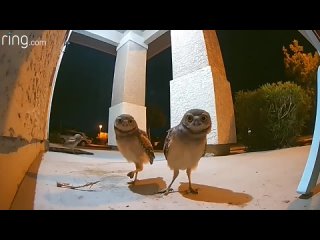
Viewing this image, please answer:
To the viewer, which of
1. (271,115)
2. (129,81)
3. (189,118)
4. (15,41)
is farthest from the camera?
(271,115)

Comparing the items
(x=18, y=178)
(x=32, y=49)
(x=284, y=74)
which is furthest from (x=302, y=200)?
(x=32, y=49)

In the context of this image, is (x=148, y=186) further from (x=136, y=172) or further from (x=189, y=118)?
(x=189, y=118)

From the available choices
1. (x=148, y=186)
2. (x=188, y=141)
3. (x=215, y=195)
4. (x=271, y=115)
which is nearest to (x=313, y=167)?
(x=271, y=115)

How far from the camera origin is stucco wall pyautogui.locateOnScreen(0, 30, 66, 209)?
111 centimetres

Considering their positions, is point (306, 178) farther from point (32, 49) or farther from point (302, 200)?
point (32, 49)

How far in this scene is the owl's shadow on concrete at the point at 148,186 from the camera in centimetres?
134

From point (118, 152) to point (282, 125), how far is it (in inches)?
36.1

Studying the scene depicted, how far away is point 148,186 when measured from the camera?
1.37 metres

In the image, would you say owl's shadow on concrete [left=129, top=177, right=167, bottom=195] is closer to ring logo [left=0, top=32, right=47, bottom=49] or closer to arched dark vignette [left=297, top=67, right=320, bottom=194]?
arched dark vignette [left=297, top=67, right=320, bottom=194]

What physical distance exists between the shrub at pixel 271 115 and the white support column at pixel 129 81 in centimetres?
54

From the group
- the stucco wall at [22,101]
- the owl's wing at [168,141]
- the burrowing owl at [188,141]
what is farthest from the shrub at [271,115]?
the stucco wall at [22,101]

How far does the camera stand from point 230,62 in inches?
66.0

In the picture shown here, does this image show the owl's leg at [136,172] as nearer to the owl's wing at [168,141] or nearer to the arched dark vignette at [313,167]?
the owl's wing at [168,141]

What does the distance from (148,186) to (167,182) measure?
0.33ft
